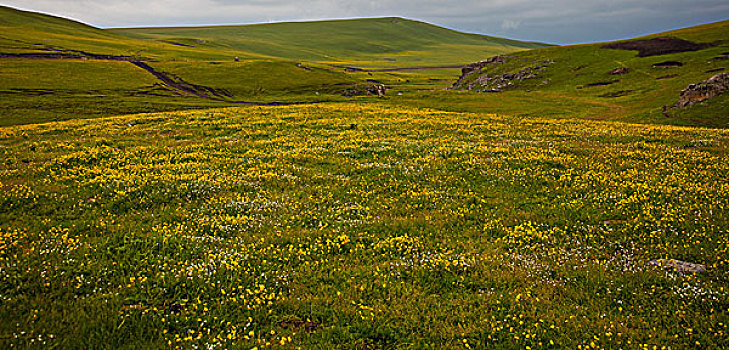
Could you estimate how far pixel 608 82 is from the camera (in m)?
95.1

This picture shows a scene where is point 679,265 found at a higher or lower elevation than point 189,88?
lower

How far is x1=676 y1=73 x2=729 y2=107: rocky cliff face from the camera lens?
1818 inches

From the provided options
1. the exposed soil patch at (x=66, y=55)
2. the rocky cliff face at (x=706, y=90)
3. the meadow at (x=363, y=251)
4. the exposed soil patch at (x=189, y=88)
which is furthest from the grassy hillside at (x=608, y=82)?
the exposed soil patch at (x=66, y=55)

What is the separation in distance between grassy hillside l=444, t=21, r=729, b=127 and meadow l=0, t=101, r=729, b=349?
39332 millimetres

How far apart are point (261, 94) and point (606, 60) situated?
109491 mm

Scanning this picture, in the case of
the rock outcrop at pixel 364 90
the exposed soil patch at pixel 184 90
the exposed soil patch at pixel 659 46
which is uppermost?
the exposed soil patch at pixel 659 46

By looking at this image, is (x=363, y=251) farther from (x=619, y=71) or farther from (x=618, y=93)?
(x=619, y=71)

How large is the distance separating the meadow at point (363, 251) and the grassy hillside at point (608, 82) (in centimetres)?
3933

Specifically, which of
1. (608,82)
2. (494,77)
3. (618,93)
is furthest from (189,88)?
(608,82)


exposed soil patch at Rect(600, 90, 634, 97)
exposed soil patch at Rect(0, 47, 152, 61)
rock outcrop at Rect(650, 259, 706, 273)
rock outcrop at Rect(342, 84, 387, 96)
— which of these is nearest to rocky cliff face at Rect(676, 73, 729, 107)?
exposed soil patch at Rect(600, 90, 634, 97)

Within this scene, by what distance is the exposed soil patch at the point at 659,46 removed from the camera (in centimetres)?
11156

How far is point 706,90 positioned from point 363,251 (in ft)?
192

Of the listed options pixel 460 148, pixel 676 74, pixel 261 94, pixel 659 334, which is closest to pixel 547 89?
pixel 676 74

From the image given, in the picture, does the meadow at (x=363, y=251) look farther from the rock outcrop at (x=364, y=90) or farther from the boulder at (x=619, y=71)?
the boulder at (x=619, y=71)
